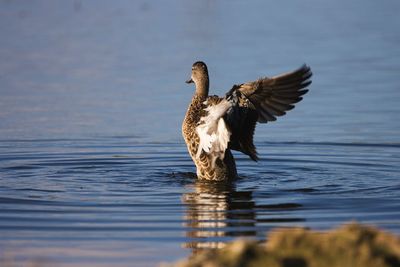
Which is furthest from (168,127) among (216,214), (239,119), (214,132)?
(216,214)

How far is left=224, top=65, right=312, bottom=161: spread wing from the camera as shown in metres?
10.3

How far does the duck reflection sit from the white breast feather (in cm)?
38

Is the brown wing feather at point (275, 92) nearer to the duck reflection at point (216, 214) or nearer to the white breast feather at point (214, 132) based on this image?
the white breast feather at point (214, 132)

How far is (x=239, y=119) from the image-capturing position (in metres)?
9.96

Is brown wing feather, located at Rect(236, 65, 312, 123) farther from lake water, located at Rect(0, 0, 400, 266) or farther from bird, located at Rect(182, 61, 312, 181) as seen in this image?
lake water, located at Rect(0, 0, 400, 266)

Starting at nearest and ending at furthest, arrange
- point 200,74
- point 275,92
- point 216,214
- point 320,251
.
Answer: point 320,251 → point 216,214 → point 275,92 → point 200,74

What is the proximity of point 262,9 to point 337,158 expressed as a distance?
441 inches

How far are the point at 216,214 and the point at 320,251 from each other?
3.58 m

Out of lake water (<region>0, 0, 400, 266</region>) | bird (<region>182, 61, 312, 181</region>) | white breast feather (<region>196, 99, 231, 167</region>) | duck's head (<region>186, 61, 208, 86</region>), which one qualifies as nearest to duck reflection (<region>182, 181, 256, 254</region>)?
lake water (<region>0, 0, 400, 266</region>)

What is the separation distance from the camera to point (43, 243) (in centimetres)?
736

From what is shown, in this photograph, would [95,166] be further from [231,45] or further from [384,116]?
[231,45]

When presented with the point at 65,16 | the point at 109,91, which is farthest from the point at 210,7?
the point at 109,91

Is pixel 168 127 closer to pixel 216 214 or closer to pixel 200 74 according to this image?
pixel 200 74

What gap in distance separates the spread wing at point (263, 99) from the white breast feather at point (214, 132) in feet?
0.68
